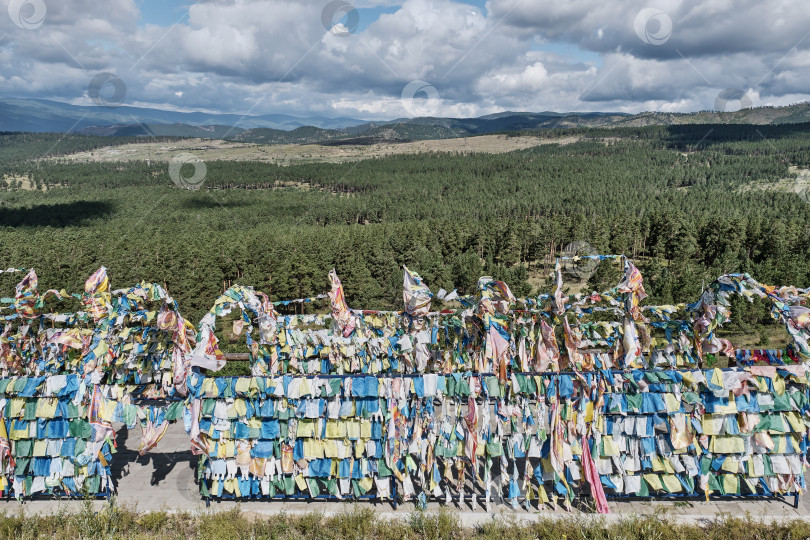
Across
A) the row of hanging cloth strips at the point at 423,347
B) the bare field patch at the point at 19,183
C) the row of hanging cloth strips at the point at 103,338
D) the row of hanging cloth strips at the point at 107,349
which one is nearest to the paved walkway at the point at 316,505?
the row of hanging cloth strips at the point at 103,338

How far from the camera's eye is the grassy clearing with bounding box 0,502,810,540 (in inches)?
348

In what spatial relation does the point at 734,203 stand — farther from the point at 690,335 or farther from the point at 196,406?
the point at 196,406

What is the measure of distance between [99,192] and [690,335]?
160 meters

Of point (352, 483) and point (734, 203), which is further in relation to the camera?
point (734, 203)

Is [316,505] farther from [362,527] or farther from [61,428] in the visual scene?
[61,428]

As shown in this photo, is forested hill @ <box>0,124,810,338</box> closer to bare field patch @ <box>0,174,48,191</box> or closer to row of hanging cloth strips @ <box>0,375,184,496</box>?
bare field patch @ <box>0,174,48,191</box>

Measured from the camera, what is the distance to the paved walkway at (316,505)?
381 inches

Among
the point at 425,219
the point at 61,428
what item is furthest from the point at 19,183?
the point at 61,428

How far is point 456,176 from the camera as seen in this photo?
151000 mm

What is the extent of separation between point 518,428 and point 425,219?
242ft

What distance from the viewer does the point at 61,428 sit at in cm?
1022

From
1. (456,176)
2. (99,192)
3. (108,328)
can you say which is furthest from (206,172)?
(108,328)

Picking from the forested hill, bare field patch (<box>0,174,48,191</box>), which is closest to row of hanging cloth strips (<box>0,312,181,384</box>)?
the forested hill

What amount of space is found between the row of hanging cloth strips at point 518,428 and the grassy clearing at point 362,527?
79 centimetres
